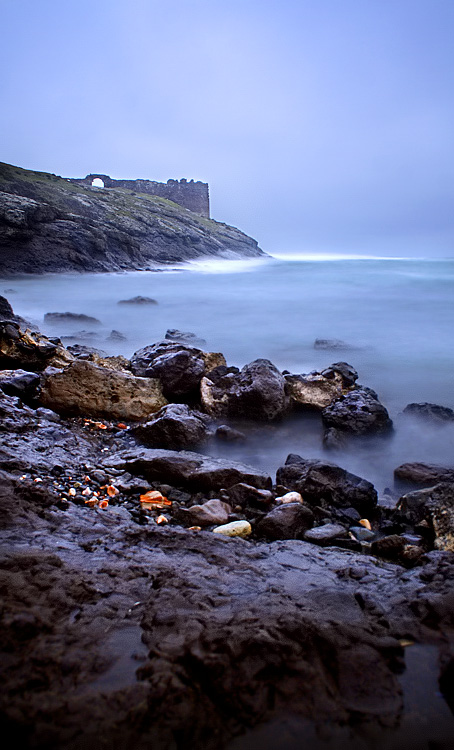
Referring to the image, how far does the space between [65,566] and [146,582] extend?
1.12 ft

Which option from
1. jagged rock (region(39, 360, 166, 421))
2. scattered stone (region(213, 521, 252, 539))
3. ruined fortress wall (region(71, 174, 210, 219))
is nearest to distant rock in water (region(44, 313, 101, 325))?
jagged rock (region(39, 360, 166, 421))

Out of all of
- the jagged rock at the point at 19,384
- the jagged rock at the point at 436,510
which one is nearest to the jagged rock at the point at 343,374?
the jagged rock at the point at 436,510

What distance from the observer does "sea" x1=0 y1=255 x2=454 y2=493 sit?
4.74 meters

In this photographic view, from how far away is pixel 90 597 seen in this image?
1.46 meters

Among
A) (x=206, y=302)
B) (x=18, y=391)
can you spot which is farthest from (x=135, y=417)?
(x=206, y=302)

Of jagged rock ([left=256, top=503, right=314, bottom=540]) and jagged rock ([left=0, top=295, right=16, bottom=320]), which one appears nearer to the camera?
jagged rock ([left=256, top=503, right=314, bottom=540])

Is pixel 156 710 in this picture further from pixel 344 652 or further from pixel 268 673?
pixel 344 652

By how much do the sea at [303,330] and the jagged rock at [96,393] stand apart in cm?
111

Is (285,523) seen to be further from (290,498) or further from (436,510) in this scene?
(436,510)

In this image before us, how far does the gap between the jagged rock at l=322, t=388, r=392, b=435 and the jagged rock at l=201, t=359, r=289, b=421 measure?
63cm

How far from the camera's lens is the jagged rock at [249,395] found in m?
5.22

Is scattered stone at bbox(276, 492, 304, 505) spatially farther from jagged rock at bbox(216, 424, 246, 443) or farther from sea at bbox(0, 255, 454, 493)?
jagged rock at bbox(216, 424, 246, 443)

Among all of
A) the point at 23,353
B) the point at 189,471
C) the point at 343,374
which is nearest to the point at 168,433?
the point at 189,471

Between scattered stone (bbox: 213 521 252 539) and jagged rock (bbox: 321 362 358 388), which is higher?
jagged rock (bbox: 321 362 358 388)
